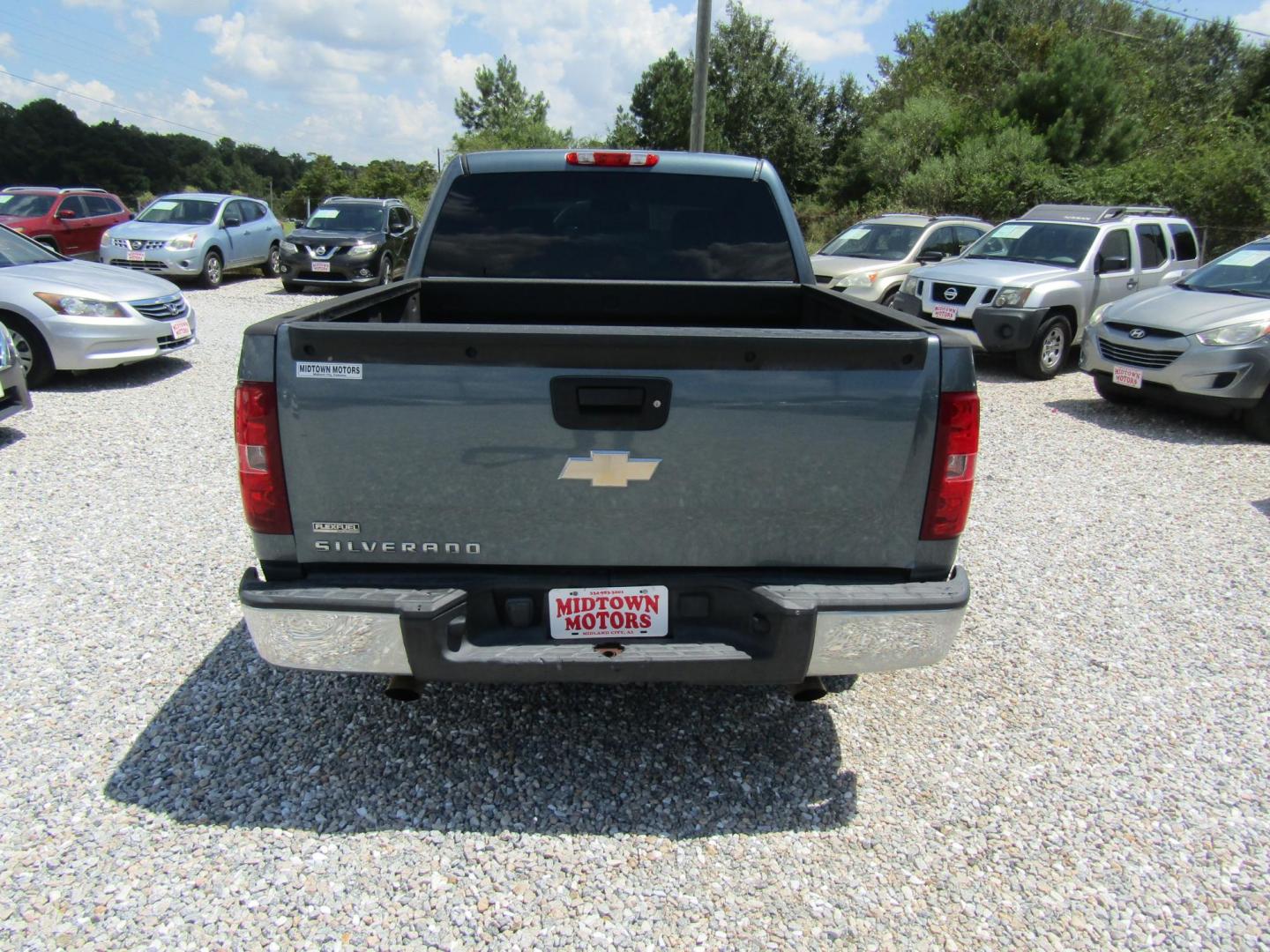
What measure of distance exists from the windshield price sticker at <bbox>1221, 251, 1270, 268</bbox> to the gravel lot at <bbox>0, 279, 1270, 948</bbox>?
5.54 m

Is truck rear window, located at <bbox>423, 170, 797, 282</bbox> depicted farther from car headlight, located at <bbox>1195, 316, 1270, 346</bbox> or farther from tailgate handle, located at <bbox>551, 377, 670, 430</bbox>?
car headlight, located at <bbox>1195, 316, 1270, 346</bbox>

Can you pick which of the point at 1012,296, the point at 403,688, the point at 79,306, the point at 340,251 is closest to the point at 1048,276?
the point at 1012,296

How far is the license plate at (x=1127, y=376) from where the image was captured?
8.14 metres

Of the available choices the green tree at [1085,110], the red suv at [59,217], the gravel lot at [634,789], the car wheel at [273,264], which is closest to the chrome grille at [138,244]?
the red suv at [59,217]

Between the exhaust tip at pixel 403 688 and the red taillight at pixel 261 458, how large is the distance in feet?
2.07

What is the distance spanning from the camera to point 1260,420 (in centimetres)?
779

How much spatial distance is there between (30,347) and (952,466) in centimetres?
889

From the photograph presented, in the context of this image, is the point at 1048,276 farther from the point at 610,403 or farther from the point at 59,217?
the point at 59,217

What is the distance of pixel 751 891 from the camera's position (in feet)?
8.15

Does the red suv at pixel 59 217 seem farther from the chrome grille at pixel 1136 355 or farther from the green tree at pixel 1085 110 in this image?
the green tree at pixel 1085 110

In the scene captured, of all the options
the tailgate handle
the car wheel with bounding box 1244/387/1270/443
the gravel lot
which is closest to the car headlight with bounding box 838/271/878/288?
the car wheel with bounding box 1244/387/1270/443

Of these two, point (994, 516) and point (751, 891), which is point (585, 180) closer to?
point (751, 891)

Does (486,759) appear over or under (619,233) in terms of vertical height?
under

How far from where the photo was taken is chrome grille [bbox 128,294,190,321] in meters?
8.68
